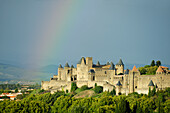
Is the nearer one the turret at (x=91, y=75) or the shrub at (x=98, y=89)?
the shrub at (x=98, y=89)

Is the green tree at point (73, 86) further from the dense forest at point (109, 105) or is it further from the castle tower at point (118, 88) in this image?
the castle tower at point (118, 88)

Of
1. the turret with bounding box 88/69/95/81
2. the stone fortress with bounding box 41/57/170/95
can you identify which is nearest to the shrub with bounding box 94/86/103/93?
the stone fortress with bounding box 41/57/170/95

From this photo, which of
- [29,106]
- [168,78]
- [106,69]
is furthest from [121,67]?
[29,106]

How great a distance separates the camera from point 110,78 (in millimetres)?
81812

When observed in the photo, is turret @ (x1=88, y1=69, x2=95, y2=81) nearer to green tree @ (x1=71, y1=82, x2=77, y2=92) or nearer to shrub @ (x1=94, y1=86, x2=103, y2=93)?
green tree @ (x1=71, y1=82, x2=77, y2=92)

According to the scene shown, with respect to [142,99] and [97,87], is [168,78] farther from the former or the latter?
[97,87]

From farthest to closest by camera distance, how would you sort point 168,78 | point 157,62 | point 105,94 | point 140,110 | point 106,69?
point 157,62, point 106,69, point 105,94, point 168,78, point 140,110

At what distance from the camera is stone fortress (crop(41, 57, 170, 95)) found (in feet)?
234

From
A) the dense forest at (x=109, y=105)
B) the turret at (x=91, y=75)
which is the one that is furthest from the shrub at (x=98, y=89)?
the turret at (x=91, y=75)

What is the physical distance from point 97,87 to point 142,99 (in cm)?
1607

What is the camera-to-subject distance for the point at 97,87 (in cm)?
8094

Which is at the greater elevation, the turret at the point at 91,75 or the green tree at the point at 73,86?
the turret at the point at 91,75

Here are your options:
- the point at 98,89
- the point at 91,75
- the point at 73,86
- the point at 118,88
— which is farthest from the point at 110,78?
the point at 73,86

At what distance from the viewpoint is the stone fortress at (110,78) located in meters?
71.4
